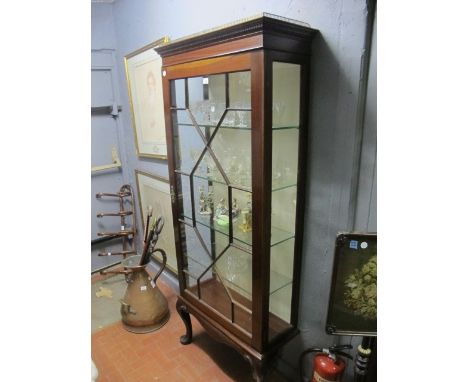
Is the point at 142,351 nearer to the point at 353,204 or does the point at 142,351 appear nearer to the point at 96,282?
the point at 96,282

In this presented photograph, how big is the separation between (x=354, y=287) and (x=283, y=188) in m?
0.46

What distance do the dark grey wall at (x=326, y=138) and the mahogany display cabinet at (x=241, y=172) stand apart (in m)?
0.05

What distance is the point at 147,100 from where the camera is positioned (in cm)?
225

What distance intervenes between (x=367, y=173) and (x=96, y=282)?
97.0 inches

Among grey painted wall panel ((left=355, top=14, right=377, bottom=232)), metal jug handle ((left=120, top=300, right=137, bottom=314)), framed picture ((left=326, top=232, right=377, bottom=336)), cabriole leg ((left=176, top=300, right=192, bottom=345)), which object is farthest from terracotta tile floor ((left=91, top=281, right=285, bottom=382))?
grey painted wall panel ((left=355, top=14, right=377, bottom=232))

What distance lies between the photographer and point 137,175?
2621 mm

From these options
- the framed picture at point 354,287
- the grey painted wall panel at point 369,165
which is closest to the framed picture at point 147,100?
the grey painted wall panel at point 369,165

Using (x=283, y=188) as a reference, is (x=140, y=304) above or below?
below

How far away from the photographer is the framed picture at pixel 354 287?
93cm

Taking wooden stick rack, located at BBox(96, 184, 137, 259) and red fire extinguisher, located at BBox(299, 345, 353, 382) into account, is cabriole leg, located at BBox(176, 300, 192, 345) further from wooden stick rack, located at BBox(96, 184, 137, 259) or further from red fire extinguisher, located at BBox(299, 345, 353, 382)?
wooden stick rack, located at BBox(96, 184, 137, 259)

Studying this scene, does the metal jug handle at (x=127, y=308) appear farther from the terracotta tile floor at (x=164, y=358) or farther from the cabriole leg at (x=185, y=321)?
the cabriole leg at (x=185, y=321)

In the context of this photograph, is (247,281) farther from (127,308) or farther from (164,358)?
(127,308)

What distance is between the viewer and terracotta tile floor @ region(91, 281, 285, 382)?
1669mm

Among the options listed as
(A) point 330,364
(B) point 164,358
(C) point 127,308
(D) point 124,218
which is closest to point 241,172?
(A) point 330,364
